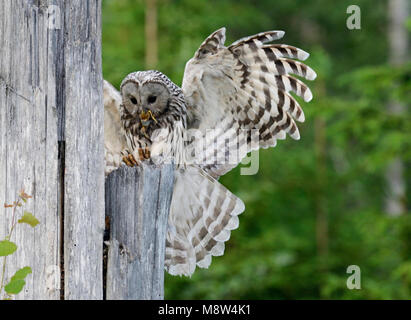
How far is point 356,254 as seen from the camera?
954cm

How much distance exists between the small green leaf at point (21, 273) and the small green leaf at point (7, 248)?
0.08m

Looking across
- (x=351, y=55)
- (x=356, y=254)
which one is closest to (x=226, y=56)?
(x=356, y=254)

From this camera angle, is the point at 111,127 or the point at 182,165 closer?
the point at 182,165

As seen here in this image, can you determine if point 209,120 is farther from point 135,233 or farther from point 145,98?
point 135,233

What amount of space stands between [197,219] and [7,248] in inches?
75.4

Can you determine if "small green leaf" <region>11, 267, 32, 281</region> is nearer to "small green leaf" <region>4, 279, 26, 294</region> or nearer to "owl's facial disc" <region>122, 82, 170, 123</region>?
"small green leaf" <region>4, 279, 26, 294</region>

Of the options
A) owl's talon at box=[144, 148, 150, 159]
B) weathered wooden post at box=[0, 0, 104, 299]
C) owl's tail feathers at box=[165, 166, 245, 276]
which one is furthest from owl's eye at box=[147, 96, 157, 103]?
weathered wooden post at box=[0, 0, 104, 299]

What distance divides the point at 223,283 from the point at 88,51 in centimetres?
568

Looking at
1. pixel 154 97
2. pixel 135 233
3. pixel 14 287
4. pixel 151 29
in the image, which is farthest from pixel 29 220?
pixel 151 29

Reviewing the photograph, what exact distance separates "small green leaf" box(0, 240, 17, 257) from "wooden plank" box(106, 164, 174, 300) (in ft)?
1.54

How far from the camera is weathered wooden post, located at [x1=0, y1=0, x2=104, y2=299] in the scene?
2.59 meters

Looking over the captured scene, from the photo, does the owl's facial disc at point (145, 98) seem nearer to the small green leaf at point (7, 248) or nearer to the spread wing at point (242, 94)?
the spread wing at point (242, 94)

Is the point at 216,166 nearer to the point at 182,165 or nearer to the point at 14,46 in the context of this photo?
the point at 182,165

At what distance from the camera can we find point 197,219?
13.8ft
